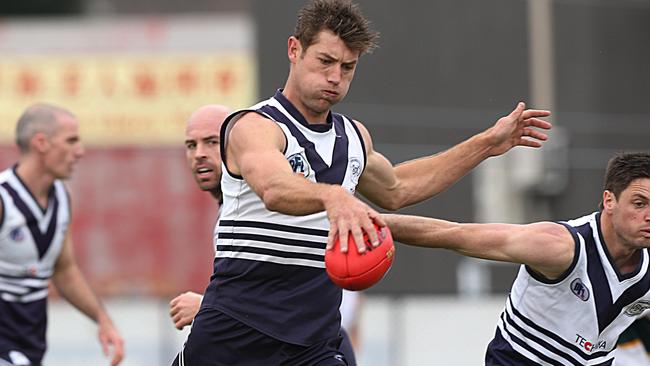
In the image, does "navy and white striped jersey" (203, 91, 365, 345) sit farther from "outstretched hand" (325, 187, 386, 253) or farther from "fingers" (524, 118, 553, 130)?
"fingers" (524, 118, 553, 130)

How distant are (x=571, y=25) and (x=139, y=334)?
993 cm

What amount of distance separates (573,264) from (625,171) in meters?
0.51

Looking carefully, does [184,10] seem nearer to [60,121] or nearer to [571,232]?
[60,121]

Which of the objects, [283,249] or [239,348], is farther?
[239,348]

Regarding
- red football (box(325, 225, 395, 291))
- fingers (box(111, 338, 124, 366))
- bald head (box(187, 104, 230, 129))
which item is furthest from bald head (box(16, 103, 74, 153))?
red football (box(325, 225, 395, 291))

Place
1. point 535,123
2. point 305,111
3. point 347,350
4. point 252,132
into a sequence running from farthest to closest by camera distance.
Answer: point 347,350 < point 535,123 < point 305,111 < point 252,132

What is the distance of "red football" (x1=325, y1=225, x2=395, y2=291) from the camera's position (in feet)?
16.0

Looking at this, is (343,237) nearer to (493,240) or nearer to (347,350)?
(493,240)

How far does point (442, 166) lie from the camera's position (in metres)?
6.43

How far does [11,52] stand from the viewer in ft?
82.8

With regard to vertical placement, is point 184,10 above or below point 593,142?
above

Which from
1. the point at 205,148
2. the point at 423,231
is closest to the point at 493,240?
the point at 423,231

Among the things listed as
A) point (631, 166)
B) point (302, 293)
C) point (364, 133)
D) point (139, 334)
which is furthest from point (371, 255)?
point (139, 334)

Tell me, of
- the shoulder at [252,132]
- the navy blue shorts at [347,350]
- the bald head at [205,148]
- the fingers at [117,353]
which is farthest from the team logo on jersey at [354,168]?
the fingers at [117,353]
